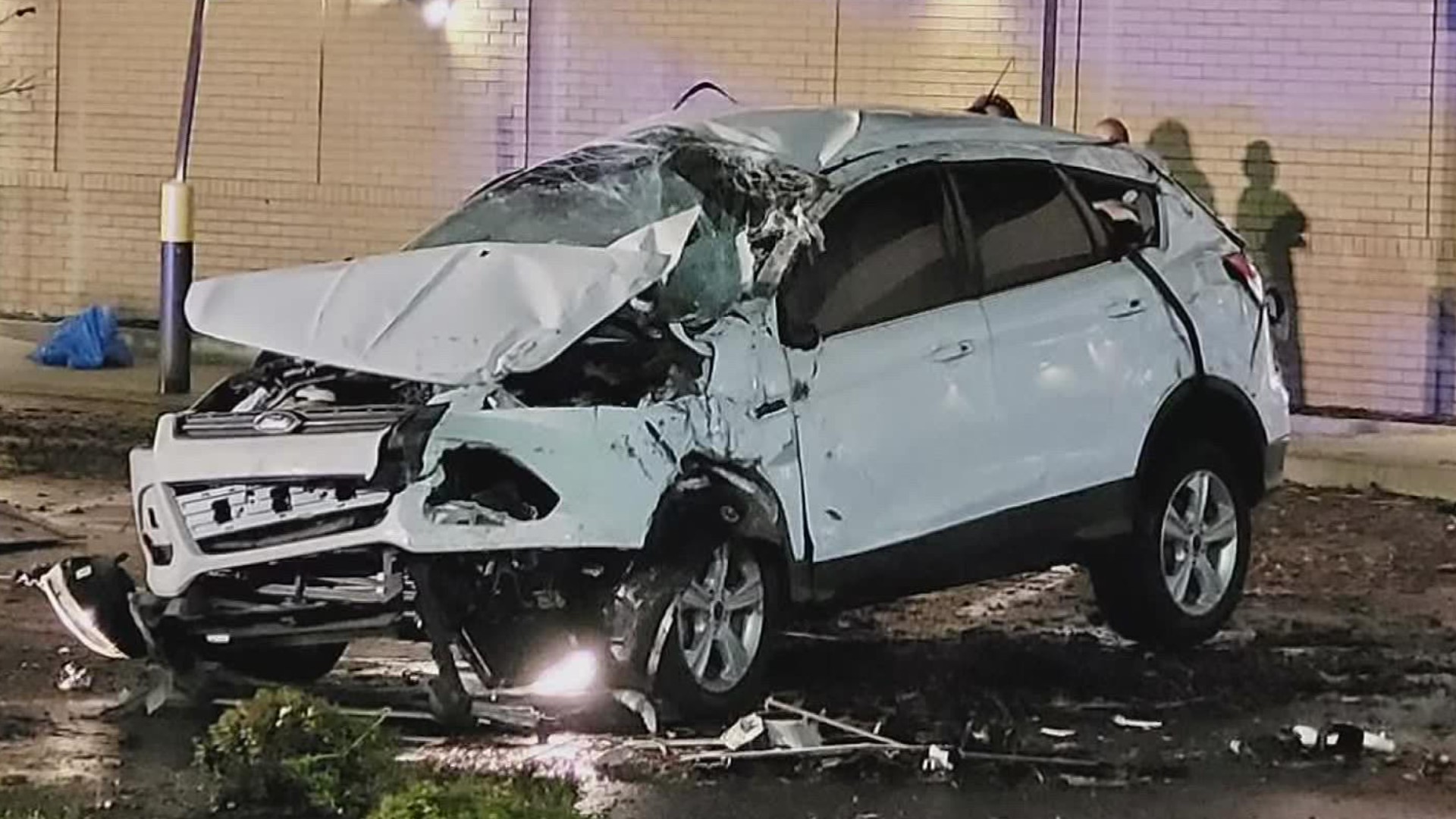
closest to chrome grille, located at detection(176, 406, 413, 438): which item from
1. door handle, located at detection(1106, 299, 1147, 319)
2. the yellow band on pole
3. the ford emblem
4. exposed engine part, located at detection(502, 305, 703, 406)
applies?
the ford emblem

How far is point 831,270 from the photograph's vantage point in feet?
28.0

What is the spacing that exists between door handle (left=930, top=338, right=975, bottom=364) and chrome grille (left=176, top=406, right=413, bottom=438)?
1856 mm

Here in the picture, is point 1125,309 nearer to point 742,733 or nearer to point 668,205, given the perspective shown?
point 668,205

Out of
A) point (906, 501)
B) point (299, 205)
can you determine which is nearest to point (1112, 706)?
point (906, 501)

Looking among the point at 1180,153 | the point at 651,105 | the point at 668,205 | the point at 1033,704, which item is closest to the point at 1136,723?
the point at 1033,704

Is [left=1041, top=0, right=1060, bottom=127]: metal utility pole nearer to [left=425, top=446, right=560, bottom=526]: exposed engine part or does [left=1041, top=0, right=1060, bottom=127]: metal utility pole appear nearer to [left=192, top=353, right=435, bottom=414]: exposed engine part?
[left=192, top=353, right=435, bottom=414]: exposed engine part

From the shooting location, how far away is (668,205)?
8.74 m

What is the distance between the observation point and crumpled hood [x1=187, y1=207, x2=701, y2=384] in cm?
786

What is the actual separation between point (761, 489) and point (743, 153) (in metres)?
1.29

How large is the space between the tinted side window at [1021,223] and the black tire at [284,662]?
2.54 metres

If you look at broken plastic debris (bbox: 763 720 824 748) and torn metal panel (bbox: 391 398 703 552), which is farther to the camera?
broken plastic debris (bbox: 763 720 824 748)

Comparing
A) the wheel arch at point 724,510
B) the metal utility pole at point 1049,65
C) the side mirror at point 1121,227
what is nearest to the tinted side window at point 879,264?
the wheel arch at point 724,510

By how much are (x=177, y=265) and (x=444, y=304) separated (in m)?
9.02

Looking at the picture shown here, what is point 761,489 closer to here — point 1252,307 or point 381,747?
point 381,747
